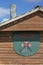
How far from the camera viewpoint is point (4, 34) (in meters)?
15.8

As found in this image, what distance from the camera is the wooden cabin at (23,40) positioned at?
51.3ft

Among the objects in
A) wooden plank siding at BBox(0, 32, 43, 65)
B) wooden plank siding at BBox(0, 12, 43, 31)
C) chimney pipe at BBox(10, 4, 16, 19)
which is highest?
chimney pipe at BBox(10, 4, 16, 19)

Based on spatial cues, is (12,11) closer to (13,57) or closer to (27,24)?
(27,24)

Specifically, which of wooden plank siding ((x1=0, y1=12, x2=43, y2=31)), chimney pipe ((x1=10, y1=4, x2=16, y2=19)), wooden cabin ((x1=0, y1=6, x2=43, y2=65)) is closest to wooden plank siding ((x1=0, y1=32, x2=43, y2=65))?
wooden cabin ((x1=0, y1=6, x2=43, y2=65))

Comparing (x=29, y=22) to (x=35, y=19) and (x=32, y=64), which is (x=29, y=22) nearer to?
(x=35, y=19)

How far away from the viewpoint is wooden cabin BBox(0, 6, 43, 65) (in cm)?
1564

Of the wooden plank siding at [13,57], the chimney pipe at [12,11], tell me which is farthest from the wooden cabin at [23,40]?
the chimney pipe at [12,11]

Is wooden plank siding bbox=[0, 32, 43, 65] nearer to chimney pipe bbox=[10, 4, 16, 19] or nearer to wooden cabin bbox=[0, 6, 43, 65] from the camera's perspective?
wooden cabin bbox=[0, 6, 43, 65]

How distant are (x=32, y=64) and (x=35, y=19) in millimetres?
2792

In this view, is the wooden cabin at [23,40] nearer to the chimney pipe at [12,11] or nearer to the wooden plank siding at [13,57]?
the wooden plank siding at [13,57]

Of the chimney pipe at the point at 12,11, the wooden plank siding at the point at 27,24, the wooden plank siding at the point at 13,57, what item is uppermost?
the chimney pipe at the point at 12,11

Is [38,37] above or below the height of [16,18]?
below

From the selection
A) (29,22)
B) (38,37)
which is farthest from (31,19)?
(38,37)

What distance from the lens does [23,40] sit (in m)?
15.8
